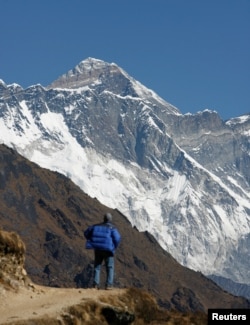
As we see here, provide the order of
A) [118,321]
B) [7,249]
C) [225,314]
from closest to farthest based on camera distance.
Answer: [225,314] → [118,321] → [7,249]

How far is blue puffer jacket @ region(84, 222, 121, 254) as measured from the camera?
33156 mm

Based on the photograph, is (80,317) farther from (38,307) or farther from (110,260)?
(110,260)

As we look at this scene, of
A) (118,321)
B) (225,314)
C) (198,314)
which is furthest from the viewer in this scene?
(198,314)

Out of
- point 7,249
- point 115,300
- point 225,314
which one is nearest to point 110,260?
point 115,300

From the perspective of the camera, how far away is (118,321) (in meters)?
31.1

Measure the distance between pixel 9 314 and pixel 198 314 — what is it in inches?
365

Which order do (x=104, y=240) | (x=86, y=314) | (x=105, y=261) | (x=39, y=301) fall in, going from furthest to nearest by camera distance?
(x=105, y=261) < (x=104, y=240) < (x=39, y=301) < (x=86, y=314)

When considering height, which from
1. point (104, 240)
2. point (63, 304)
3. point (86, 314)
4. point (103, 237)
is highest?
point (103, 237)

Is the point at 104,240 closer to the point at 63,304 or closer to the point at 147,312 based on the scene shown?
the point at 63,304

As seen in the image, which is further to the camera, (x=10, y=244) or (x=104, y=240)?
(x=10, y=244)

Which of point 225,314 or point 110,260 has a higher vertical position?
point 110,260

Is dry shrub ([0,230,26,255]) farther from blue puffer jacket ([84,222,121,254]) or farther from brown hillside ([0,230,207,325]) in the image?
blue puffer jacket ([84,222,121,254])

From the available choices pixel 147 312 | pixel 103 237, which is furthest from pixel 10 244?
pixel 147 312

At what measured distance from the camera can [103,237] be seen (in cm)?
3319
